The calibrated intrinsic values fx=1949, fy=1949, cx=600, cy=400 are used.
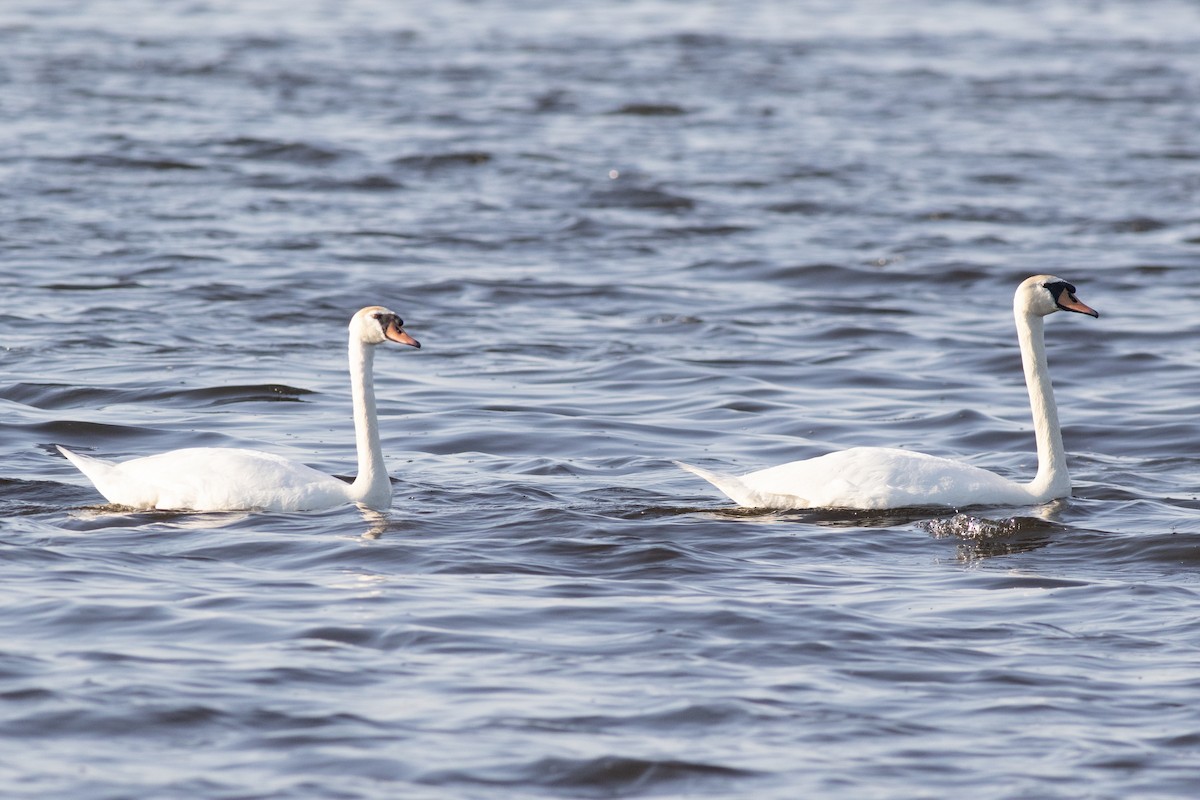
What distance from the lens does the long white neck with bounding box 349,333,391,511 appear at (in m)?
9.59

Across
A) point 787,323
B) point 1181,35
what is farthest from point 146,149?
point 1181,35

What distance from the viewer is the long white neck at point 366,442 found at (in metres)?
9.59

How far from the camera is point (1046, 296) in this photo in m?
10.6

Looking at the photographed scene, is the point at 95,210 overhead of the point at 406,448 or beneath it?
overhead

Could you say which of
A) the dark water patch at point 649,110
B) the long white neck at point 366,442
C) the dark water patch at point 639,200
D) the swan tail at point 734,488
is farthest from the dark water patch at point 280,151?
the swan tail at point 734,488

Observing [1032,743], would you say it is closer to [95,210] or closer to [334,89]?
[95,210]

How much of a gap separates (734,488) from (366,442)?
187 centimetres

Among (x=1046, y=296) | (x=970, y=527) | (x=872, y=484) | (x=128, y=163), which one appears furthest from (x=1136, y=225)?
(x=872, y=484)

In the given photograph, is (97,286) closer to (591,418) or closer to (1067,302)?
(591,418)

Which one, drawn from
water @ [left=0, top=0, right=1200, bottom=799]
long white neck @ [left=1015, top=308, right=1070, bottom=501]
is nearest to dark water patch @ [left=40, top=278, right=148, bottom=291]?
water @ [left=0, top=0, right=1200, bottom=799]

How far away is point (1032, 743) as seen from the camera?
21.5 feet

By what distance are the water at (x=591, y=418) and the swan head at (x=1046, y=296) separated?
1097mm

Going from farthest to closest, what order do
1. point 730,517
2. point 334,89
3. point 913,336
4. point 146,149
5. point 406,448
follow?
point 334,89
point 146,149
point 913,336
point 406,448
point 730,517

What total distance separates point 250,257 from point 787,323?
4941 millimetres
